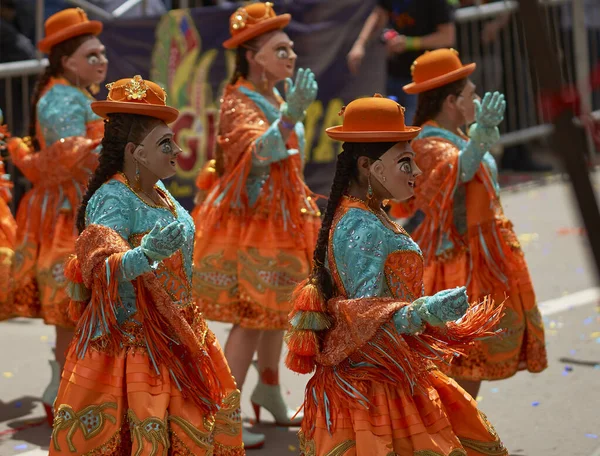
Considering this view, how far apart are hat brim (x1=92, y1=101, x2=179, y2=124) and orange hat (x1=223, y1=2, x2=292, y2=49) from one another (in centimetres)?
181

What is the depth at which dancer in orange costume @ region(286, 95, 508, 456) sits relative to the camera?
3.42m

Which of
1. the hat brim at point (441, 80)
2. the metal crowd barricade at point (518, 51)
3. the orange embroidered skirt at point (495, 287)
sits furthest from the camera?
A: the metal crowd barricade at point (518, 51)

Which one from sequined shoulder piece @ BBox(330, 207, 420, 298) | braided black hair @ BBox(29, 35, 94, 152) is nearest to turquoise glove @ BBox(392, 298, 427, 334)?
sequined shoulder piece @ BBox(330, 207, 420, 298)

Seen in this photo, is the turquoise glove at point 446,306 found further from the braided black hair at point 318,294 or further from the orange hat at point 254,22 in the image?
the orange hat at point 254,22

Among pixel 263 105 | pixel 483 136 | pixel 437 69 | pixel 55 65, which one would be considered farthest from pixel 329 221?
pixel 55 65

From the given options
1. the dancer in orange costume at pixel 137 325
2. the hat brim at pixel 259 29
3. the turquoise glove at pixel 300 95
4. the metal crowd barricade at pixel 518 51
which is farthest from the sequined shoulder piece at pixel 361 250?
the metal crowd barricade at pixel 518 51

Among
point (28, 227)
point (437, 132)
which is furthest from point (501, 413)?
point (28, 227)

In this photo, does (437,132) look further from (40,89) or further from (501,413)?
(40,89)

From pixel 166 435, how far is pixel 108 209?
30.9 inches

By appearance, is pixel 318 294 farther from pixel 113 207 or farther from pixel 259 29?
pixel 259 29

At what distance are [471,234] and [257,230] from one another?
1.07 meters

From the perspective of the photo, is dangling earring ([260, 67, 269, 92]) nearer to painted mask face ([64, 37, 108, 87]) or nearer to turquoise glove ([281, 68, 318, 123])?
turquoise glove ([281, 68, 318, 123])

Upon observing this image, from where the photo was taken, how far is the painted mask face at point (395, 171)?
3645 millimetres

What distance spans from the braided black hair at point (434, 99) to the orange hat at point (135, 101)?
1772 millimetres
